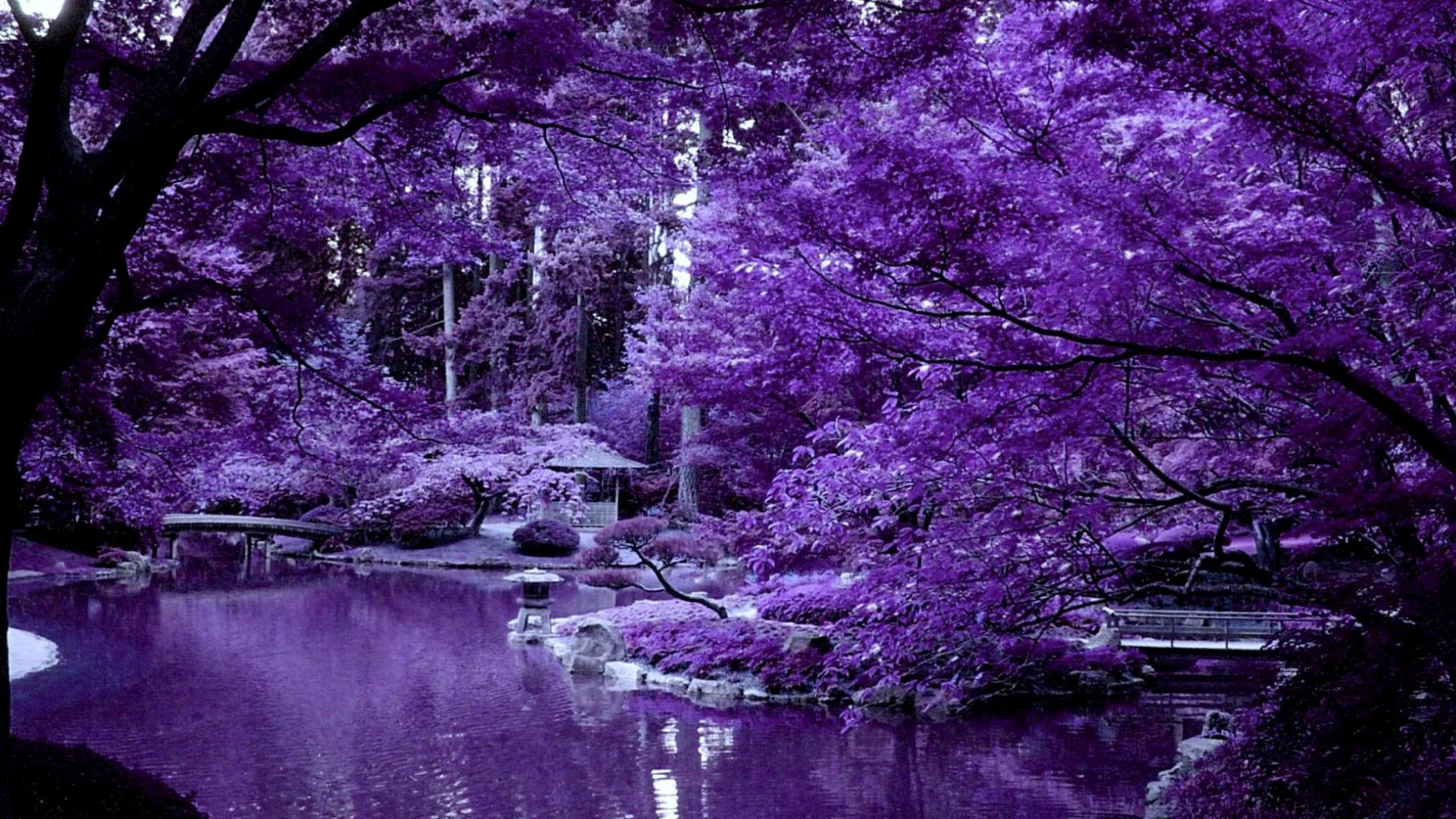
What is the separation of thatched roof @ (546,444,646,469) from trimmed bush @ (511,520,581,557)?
1.45m

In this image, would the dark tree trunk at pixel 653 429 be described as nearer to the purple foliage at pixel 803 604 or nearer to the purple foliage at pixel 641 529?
the purple foliage at pixel 641 529

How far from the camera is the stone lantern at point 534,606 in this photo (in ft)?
43.6

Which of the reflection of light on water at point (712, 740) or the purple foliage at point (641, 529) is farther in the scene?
the purple foliage at point (641, 529)

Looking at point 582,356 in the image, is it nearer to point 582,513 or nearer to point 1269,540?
point 582,513

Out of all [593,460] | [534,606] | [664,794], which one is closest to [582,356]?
[593,460]

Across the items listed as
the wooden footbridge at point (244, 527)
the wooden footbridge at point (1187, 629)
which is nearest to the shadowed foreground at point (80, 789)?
the wooden footbridge at point (1187, 629)

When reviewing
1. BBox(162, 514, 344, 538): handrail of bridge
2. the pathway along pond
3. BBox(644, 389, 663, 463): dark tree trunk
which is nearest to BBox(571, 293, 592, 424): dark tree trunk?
BBox(644, 389, 663, 463): dark tree trunk

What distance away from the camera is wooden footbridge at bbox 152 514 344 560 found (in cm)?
2362

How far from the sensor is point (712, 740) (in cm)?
835

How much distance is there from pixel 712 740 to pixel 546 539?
51.7ft

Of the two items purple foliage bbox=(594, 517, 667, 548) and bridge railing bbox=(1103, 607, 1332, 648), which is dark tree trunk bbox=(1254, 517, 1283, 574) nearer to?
bridge railing bbox=(1103, 607, 1332, 648)

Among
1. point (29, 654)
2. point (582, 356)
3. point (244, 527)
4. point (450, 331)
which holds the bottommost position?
point (29, 654)

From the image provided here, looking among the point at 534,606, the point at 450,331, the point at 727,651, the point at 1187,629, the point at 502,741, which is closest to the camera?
A: the point at 502,741

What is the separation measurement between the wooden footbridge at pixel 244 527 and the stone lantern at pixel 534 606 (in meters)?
13.0
